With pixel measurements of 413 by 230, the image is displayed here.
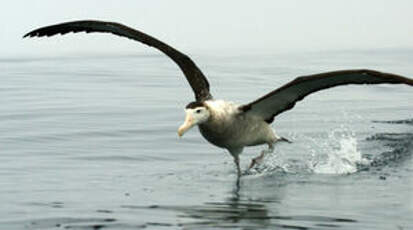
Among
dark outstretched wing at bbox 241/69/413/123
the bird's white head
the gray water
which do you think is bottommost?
the gray water

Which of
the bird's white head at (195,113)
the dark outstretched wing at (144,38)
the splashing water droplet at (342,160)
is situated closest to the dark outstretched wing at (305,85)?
the dark outstretched wing at (144,38)

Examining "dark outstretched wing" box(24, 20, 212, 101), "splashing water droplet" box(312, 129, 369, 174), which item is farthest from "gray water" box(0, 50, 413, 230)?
"dark outstretched wing" box(24, 20, 212, 101)

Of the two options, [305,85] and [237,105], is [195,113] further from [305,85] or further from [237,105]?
[305,85]

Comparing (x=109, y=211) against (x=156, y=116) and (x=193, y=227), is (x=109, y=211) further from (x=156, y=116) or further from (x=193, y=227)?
(x=156, y=116)

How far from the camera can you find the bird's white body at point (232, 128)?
1271cm

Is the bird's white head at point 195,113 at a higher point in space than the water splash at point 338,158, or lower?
higher

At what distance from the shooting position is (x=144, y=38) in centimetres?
1423

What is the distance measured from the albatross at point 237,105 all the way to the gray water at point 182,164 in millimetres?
467

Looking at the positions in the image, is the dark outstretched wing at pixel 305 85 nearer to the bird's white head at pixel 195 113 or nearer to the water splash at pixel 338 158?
the water splash at pixel 338 158

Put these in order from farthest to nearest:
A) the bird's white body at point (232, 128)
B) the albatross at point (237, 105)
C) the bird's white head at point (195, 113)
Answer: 1. the bird's white body at point (232, 128)
2. the albatross at point (237, 105)
3. the bird's white head at point (195, 113)

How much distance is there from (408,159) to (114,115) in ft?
22.1

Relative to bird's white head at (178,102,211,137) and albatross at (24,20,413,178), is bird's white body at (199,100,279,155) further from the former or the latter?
bird's white head at (178,102,211,137)

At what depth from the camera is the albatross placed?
39.8ft

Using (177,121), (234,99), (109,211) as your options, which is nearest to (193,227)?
(109,211)
